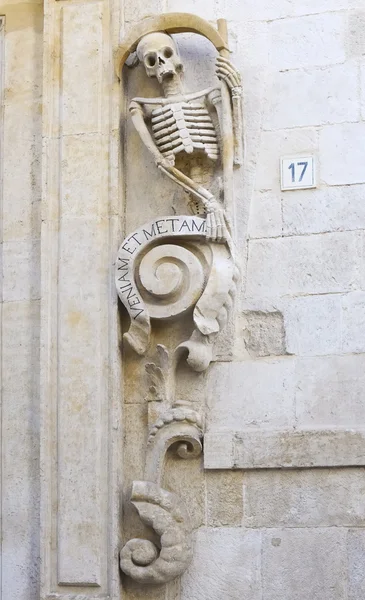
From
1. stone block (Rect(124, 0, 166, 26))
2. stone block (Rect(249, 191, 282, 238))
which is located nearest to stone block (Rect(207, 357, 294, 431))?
stone block (Rect(249, 191, 282, 238))

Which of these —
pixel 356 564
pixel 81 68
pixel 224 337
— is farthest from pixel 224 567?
pixel 81 68

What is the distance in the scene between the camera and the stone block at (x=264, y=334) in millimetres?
6219

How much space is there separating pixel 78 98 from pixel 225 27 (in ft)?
2.64

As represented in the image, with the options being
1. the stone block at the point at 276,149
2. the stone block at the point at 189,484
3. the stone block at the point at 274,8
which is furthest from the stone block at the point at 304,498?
the stone block at the point at 274,8

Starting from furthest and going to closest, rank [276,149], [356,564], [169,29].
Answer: [169,29] < [276,149] < [356,564]

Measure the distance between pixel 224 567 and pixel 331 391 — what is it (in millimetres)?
939

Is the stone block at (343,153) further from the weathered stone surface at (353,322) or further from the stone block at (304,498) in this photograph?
the stone block at (304,498)

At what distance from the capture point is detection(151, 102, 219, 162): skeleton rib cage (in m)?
6.37

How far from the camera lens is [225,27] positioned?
6.50 meters

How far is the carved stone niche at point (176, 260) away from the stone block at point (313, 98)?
0.66 ft

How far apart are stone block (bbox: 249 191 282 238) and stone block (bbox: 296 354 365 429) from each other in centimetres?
64

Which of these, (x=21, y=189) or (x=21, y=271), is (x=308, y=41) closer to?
(x=21, y=189)

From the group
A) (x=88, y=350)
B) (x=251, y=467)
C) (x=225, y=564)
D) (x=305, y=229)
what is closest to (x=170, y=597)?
(x=225, y=564)

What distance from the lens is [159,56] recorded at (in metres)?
6.44
